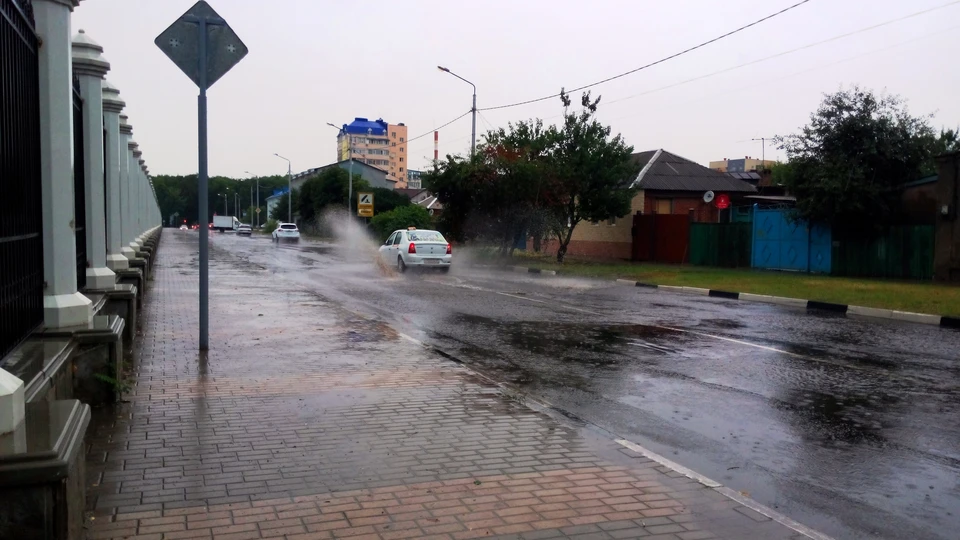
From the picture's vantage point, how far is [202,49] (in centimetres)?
919

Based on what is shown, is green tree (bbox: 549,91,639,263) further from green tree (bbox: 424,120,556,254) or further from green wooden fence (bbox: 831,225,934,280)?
green wooden fence (bbox: 831,225,934,280)

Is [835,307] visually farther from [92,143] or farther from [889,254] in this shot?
[92,143]

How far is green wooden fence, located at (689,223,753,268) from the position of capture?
31.4 meters

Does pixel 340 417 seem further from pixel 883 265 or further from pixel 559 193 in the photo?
pixel 559 193

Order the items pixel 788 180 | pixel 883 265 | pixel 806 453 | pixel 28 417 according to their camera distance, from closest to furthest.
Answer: pixel 28 417 → pixel 806 453 → pixel 883 265 → pixel 788 180

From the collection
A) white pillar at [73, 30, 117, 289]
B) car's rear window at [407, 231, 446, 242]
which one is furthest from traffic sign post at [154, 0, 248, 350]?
car's rear window at [407, 231, 446, 242]

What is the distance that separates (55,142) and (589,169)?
2696cm

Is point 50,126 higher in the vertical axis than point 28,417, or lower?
higher

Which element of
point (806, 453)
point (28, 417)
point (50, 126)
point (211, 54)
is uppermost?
point (211, 54)

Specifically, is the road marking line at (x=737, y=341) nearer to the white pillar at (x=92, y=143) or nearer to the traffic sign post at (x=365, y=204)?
the white pillar at (x=92, y=143)

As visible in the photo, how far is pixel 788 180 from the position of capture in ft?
89.9

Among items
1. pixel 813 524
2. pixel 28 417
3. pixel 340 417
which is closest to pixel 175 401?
pixel 340 417

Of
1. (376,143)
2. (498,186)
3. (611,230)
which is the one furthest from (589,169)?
(376,143)

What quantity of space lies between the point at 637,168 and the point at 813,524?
3013 centimetres
